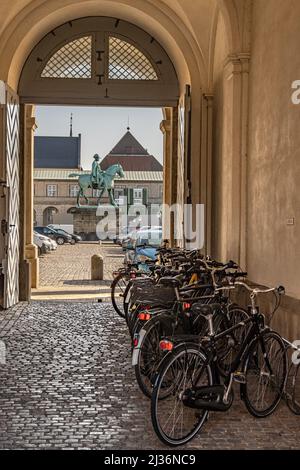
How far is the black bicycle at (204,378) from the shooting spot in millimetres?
4602

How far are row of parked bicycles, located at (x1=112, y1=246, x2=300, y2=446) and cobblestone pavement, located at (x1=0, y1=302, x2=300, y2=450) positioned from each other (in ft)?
0.51

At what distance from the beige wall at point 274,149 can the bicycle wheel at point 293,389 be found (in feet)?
3.93

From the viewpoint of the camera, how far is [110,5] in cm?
1255

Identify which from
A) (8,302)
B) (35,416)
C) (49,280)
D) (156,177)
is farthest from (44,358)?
(156,177)

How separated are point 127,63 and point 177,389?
31.5 feet

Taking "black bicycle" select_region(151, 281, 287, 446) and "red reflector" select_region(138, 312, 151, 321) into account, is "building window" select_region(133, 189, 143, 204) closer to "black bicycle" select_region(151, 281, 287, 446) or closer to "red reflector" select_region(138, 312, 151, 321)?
"red reflector" select_region(138, 312, 151, 321)

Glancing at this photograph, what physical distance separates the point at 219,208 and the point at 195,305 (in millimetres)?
5934

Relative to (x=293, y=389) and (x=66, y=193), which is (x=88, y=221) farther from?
(x=293, y=389)

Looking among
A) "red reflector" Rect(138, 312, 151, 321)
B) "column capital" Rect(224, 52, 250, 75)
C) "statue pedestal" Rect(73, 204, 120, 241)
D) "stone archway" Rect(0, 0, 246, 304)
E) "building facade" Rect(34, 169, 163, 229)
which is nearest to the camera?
"red reflector" Rect(138, 312, 151, 321)

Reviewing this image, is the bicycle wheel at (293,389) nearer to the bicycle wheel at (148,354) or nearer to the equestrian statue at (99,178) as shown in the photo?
the bicycle wheel at (148,354)

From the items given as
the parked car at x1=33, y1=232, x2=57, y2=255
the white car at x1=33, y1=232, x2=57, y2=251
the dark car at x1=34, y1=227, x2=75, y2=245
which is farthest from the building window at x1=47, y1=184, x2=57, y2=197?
the parked car at x1=33, y1=232, x2=57, y2=255

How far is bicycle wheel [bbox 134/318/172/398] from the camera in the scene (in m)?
5.66

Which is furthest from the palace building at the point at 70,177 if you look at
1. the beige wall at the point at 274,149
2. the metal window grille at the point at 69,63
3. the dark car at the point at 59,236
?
the beige wall at the point at 274,149

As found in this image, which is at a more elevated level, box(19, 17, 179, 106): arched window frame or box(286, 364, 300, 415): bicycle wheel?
box(19, 17, 179, 106): arched window frame
